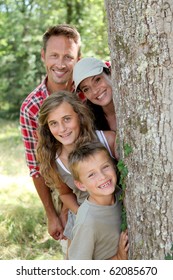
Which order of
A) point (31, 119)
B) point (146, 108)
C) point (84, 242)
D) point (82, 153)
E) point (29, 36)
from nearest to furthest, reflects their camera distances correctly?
point (146, 108) → point (84, 242) → point (82, 153) → point (31, 119) → point (29, 36)

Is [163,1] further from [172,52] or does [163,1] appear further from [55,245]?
[55,245]

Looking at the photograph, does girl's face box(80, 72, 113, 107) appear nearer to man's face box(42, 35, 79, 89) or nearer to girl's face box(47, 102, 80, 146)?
girl's face box(47, 102, 80, 146)

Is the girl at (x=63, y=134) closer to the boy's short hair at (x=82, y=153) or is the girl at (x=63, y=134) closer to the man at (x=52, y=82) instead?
the boy's short hair at (x=82, y=153)

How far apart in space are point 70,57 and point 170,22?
5.53ft

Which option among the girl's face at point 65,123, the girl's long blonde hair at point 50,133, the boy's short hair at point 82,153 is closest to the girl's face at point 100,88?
the girl's long blonde hair at point 50,133

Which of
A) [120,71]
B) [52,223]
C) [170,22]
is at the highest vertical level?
[170,22]

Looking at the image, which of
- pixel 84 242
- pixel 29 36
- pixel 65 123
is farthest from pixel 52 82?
pixel 29 36

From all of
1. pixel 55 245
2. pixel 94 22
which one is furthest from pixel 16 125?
pixel 55 245

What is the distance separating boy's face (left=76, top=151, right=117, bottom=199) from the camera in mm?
2789

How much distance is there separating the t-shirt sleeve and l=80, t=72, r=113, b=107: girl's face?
3.16ft

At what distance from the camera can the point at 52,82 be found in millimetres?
3832

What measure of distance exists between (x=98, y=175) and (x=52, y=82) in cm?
129

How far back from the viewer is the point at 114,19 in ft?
8.17

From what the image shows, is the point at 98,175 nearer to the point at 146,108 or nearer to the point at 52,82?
the point at 146,108
